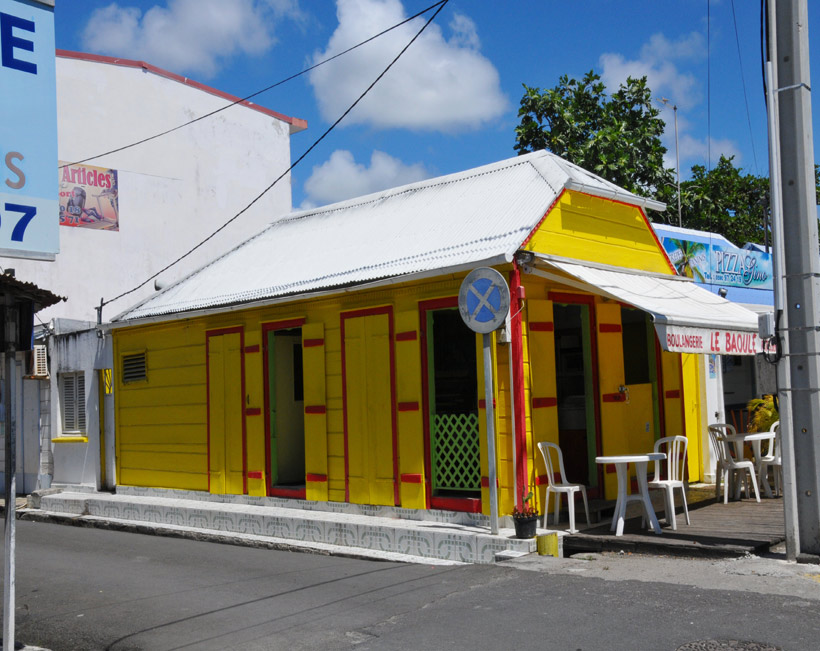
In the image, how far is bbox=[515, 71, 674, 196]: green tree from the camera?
2284cm

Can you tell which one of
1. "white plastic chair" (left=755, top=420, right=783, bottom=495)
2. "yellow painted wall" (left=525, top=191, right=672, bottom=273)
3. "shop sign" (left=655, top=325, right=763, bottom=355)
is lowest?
"white plastic chair" (left=755, top=420, right=783, bottom=495)

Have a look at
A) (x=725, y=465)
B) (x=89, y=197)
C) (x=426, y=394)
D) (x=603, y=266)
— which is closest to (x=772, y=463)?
(x=725, y=465)

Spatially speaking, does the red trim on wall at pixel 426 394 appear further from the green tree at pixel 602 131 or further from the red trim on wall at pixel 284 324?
the green tree at pixel 602 131

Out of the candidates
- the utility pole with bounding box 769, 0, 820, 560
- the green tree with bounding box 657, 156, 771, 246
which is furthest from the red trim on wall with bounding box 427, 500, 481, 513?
the green tree with bounding box 657, 156, 771, 246

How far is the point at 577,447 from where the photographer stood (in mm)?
11086

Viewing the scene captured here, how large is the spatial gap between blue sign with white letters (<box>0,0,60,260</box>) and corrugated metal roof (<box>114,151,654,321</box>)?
4562 millimetres

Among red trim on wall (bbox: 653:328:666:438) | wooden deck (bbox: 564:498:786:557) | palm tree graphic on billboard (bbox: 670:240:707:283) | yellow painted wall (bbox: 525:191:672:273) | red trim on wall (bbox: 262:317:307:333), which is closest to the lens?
wooden deck (bbox: 564:498:786:557)

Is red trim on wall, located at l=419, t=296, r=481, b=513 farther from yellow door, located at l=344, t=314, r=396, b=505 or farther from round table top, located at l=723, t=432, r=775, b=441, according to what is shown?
round table top, located at l=723, t=432, r=775, b=441

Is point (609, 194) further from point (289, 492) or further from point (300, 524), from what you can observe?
point (289, 492)

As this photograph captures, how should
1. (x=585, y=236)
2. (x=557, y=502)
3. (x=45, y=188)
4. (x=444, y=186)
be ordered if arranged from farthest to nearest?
(x=444, y=186) → (x=585, y=236) → (x=557, y=502) → (x=45, y=188)

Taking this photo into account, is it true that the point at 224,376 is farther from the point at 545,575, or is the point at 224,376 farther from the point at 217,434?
the point at 545,575

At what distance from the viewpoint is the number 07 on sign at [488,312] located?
27.8 ft

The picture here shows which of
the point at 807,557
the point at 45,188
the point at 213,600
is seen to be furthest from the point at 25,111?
A: the point at 807,557

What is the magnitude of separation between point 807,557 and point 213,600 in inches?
200
